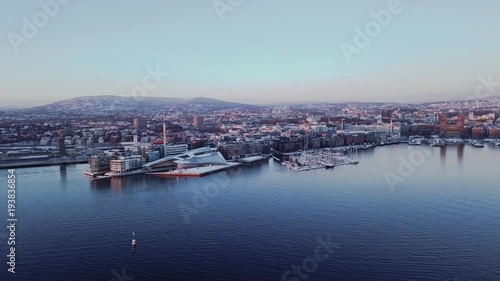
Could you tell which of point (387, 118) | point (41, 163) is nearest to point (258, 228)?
point (41, 163)

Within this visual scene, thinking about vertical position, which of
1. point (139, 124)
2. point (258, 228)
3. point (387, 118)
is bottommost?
point (258, 228)

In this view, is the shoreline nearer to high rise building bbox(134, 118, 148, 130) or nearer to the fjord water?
the fjord water

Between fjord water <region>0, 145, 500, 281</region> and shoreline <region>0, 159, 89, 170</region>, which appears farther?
shoreline <region>0, 159, 89, 170</region>

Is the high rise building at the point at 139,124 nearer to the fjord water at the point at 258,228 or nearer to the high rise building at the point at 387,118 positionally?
the fjord water at the point at 258,228

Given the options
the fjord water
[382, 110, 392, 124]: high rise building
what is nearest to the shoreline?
the fjord water

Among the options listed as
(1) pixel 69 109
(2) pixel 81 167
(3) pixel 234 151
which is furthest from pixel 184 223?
(1) pixel 69 109

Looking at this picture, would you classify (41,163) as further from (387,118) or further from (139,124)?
(387,118)

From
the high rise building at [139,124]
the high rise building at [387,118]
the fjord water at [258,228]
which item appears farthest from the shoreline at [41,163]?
the high rise building at [387,118]

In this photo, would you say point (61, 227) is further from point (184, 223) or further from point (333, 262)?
point (333, 262)
